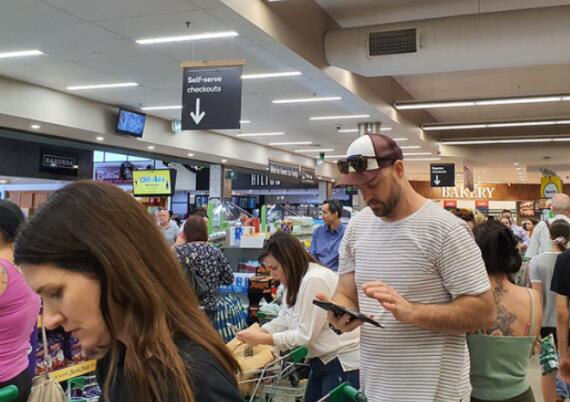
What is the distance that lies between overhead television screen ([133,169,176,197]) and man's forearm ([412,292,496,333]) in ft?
41.2

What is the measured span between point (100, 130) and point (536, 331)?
32.6 ft

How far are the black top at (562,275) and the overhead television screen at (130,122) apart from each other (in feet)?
31.6

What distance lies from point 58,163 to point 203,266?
1012 cm

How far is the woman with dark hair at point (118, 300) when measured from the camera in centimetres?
91

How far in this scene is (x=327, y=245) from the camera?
672cm

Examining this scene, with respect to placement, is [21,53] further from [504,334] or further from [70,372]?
[504,334]

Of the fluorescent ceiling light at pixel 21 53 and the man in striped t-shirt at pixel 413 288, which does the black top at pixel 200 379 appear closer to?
the man in striped t-shirt at pixel 413 288

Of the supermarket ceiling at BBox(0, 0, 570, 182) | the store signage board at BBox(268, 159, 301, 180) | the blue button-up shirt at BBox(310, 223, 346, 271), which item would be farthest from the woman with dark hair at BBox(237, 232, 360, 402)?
the store signage board at BBox(268, 159, 301, 180)

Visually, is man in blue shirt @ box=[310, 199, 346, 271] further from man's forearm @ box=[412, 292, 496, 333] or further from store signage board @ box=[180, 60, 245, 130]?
man's forearm @ box=[412, 292, 496, 333]

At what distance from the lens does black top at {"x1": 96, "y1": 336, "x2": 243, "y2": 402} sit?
913 millimetres

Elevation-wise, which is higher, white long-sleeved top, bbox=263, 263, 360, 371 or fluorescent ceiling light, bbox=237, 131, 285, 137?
fluorescent ceiling light, bbox=237, 131, 285, 137

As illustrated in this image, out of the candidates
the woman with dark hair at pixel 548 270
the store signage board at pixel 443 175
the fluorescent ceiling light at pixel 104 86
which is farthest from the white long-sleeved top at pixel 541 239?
the store signage board at pixel 443 175

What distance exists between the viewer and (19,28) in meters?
6.63

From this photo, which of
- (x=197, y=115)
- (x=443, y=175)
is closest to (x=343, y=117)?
(x=197, y=115)
